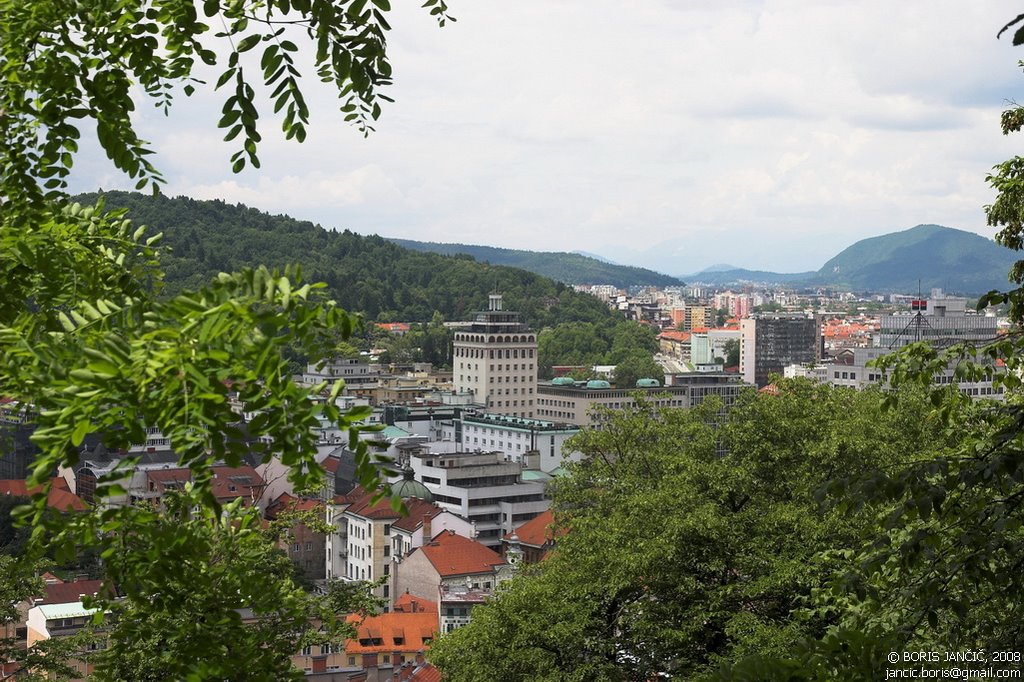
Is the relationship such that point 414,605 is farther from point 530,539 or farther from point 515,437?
point 515,437

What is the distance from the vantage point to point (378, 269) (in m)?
167

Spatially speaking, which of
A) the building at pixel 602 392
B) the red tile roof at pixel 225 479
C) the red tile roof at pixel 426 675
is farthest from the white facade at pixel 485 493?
the building at pixel 602 392

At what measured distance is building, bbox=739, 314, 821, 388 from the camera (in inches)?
5719

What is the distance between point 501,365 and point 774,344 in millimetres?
63477

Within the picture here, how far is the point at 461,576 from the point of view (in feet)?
134

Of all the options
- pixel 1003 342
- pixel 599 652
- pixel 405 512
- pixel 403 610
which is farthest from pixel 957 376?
pixel 403 610

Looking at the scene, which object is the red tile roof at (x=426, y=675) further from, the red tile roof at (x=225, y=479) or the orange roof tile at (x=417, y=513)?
the orange roof tile at (x=417, y=513)

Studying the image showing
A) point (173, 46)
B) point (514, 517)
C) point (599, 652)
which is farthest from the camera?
point (514, 517)

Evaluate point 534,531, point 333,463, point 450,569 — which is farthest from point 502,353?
point 450,569

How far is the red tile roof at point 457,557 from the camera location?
136ft

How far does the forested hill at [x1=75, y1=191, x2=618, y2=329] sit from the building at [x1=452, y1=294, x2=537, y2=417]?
41071 mm

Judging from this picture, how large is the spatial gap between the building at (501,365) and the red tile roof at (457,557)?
173ft

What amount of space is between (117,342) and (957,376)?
17.3 feet

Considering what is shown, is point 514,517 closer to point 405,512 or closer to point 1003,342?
point 1003,342
